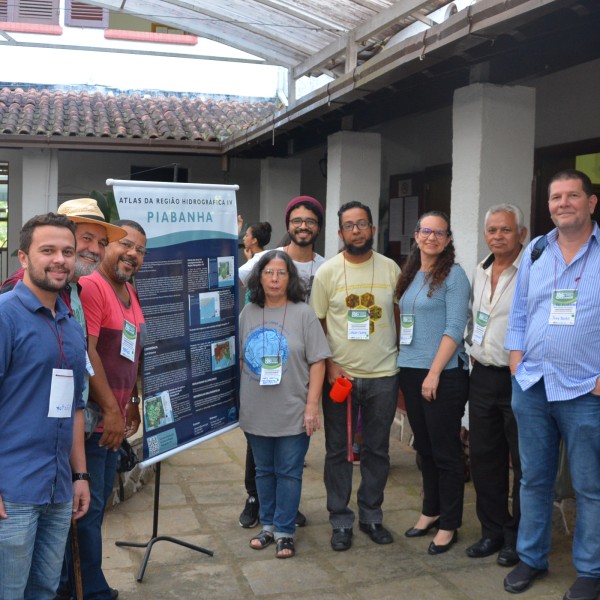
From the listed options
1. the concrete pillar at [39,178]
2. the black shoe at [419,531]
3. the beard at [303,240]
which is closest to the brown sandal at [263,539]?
the black shoe at [419,531]

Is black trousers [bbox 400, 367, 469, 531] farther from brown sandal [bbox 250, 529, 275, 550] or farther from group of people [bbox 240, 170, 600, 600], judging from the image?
brown sandal [bbox 250, 529, 275, 550]

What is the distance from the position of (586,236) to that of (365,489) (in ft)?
6.56

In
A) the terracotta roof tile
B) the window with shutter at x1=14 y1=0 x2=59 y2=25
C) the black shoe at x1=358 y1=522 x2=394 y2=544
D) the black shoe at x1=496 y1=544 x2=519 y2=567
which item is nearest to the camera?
the black shoe at x1=496 y1=544 x2=519 y2=567

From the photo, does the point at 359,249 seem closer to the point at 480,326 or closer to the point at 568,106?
the point at 480,326

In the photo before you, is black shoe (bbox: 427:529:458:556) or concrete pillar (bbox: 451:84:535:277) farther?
concrete pillar (bbox: 451:84:535:277)

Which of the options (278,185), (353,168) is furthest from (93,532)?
(278,185)

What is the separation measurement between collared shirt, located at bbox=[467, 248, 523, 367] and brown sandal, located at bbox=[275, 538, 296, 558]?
149cm

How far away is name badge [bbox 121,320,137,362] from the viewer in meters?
3.52

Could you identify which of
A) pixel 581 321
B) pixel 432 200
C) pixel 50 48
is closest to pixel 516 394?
pixel 581 321

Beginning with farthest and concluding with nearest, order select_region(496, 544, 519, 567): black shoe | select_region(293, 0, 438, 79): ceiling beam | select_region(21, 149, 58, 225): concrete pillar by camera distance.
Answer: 1. select_region(21, 149, 58, 225): concrete pillar
2. select_region(293, 0, 438, 79): ceiling beam
3. select_region(496, 544, 519, 567): black shoe

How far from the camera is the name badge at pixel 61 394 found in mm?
2606

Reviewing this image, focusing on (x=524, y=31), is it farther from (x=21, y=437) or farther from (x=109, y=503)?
(x=109, y=503)

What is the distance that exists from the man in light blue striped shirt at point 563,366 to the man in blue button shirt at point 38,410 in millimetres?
2111

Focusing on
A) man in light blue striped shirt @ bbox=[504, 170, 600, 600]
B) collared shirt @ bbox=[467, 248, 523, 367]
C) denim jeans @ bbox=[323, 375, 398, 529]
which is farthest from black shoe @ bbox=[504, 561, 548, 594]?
collared shirt @ bbox=[467, 248, 523, 367]
